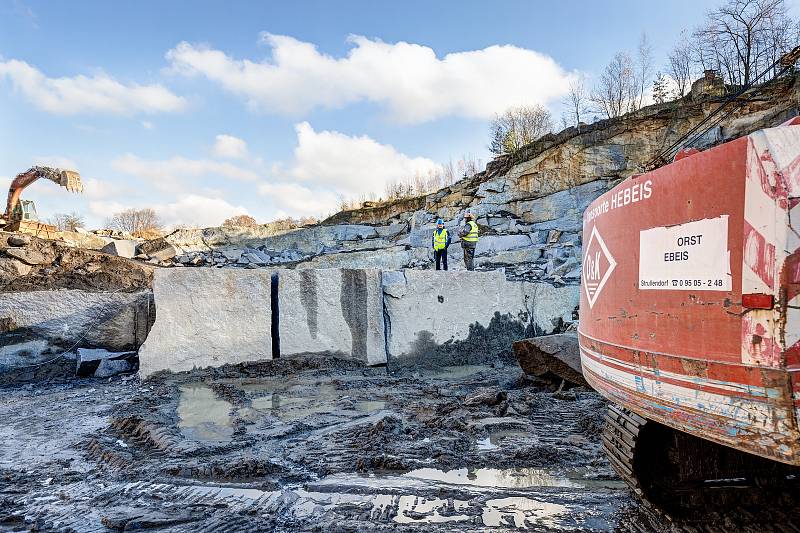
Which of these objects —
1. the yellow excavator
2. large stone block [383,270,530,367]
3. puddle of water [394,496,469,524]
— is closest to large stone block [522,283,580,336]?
large stone block [383,270,530,367]

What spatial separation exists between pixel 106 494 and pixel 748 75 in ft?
79.6

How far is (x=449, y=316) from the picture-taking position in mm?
7855

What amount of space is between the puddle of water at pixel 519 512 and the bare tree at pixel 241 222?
2394cm

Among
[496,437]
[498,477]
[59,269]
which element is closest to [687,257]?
[498,477]

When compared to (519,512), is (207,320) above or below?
above

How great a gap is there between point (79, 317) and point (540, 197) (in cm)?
1678

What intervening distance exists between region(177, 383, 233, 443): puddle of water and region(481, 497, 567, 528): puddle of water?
2.29 meters

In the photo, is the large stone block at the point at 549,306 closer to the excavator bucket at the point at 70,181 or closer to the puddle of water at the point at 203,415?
the puddle of water at the point at 203,415

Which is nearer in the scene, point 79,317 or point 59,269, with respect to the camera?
point 79,317

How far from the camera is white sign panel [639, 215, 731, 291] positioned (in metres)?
1.88

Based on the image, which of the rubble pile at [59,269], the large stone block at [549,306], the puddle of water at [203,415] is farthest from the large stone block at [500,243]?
the puddle of water at [203,415]

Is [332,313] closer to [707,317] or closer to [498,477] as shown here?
[498,477]

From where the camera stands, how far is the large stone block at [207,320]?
6.36 meters

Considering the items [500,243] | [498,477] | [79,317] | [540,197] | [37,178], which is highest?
[37,178]
